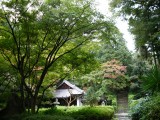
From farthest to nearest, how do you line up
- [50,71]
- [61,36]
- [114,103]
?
[114,103] < [50,71] < [61,36]

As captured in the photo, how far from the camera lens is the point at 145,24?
13.0 m

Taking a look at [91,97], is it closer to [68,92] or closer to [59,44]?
[68,92]

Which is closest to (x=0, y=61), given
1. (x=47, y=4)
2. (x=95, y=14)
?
(x=47, y=4)

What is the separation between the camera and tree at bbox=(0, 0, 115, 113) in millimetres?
8695

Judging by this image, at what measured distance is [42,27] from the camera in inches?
359

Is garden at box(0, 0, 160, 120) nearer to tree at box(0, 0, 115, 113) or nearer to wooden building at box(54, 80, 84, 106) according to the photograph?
tree at box(0, 0, 115, 113)

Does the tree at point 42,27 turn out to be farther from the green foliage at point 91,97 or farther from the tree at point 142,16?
the green foliage at point 91,97

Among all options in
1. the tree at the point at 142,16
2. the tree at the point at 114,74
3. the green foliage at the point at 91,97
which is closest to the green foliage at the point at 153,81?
the tree at the point at 142,16

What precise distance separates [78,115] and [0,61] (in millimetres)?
5181

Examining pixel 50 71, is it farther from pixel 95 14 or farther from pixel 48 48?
pixel 95 14

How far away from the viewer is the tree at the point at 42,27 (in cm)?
870

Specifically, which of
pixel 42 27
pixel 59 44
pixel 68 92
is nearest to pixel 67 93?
pixel 68 92

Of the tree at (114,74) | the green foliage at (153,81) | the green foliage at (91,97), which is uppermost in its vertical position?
the tree at (114,74)

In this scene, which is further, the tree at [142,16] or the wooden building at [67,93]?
the wooden building at [67,93]
